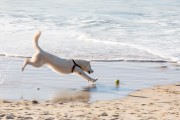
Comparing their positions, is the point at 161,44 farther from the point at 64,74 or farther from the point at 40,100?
the point at 40,100

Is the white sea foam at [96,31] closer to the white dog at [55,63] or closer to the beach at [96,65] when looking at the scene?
the beach at [96,65]

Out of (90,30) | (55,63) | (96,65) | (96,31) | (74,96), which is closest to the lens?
(74,96)

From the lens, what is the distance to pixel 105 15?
69.9 ft

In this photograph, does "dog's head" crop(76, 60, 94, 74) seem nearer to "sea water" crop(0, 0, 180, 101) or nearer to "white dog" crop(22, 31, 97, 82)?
"white dog" crop(22, 31, 97, 82)

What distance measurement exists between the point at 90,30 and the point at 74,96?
28.8 feet

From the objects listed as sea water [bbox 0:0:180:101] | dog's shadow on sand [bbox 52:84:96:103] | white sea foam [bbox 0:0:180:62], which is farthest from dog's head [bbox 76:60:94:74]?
white sea foam [bbox 0:0:180:62]

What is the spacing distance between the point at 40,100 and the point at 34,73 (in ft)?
7.09

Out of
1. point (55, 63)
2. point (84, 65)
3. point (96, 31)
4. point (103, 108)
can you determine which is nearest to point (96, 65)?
point (84, 65)

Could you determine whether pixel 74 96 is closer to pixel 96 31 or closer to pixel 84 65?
pixel 84 65

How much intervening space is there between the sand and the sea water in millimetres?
1726

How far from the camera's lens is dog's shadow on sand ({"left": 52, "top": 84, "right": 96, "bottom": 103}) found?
322 inches

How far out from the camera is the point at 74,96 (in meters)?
8.46

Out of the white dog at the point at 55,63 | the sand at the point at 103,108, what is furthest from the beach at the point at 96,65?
the white dog at the point at 55,63

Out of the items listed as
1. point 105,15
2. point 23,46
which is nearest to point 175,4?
point 105,15
